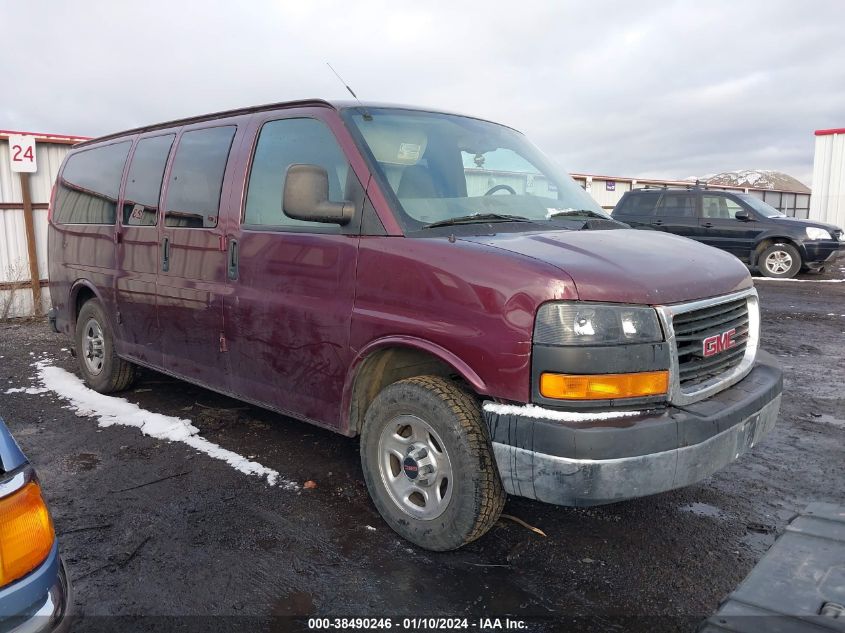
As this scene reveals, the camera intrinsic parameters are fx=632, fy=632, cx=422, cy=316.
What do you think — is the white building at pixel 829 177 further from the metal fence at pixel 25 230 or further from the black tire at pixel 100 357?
the black tire at pixel 100 357

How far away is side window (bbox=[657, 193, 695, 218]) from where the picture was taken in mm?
13555

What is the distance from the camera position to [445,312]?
2.74 m

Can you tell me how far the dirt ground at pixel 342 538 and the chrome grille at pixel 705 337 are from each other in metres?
0.86

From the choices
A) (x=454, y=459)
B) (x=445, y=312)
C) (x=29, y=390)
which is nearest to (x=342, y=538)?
(x=454, y=459)

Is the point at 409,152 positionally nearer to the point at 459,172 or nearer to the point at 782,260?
the point at 459,172

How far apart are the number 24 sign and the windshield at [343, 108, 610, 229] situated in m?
8.42

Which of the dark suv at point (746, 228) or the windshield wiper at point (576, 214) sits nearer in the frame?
the windshield wiper at point (576, 214)

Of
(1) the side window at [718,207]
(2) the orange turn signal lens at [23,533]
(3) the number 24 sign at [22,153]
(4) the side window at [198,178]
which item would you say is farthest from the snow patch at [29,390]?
(1) the side window at [718,207]

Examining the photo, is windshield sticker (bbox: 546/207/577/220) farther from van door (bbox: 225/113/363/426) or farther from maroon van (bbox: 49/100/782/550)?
van door (bbox: 225/113/363/426)

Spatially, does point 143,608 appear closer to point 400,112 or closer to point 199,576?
point 199,576

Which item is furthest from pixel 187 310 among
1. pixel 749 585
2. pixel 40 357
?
pixel 40 357

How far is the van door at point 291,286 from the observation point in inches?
127

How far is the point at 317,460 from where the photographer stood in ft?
13.3

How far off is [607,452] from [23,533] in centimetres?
189
